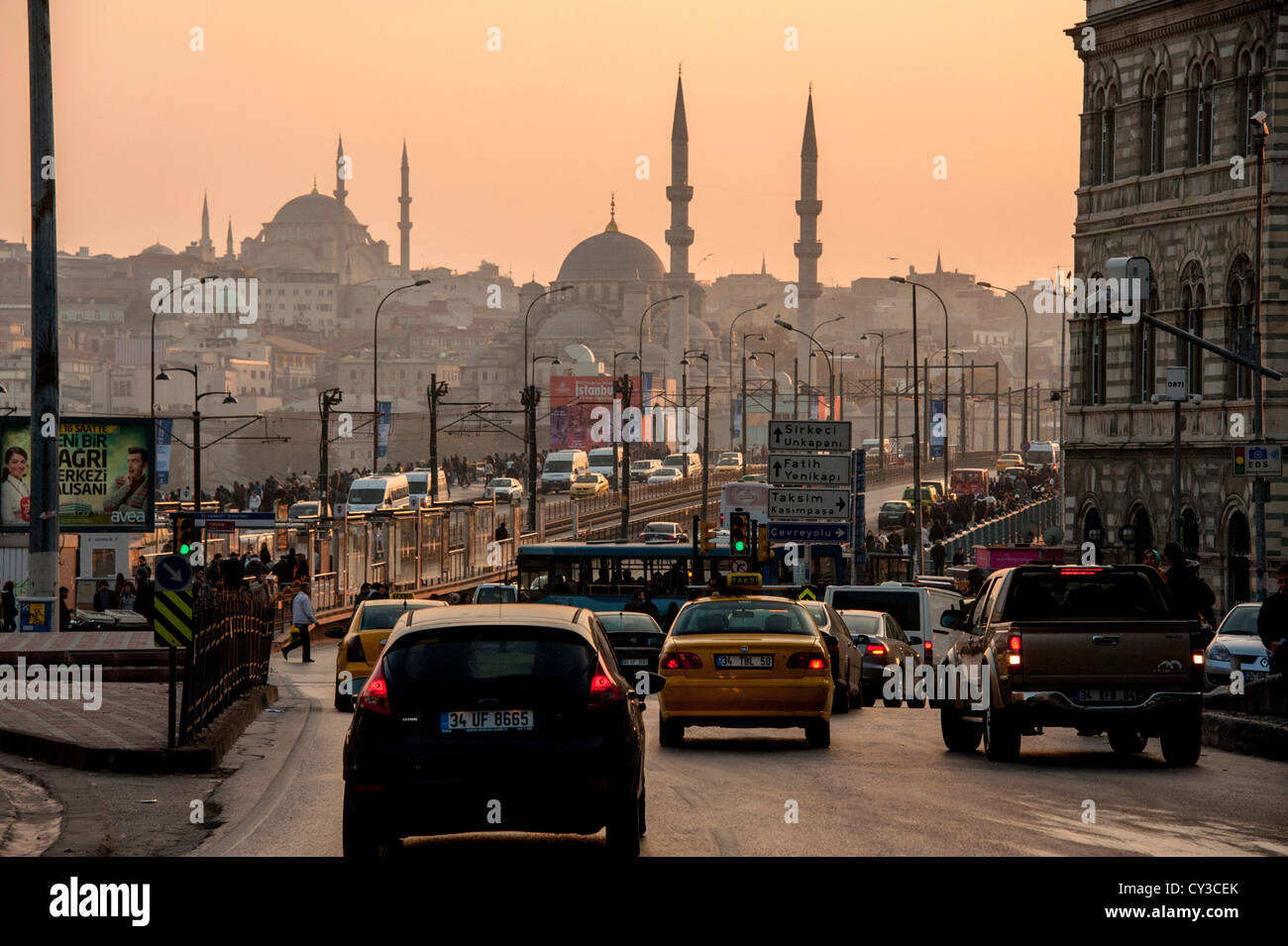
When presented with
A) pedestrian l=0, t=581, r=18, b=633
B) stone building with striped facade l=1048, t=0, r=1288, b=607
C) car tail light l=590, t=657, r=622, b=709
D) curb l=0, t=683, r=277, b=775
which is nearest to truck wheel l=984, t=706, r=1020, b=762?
curb l=0, t=683, r=277, b=775

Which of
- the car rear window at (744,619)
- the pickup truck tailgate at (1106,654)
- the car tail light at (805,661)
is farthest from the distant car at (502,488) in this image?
the pickup truck tailgate at (1106,654)

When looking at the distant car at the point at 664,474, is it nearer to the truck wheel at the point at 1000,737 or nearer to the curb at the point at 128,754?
the curb at the point at 128,754

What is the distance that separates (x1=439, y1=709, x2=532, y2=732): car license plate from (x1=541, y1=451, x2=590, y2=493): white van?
85.2 metres

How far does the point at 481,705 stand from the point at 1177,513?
102ft

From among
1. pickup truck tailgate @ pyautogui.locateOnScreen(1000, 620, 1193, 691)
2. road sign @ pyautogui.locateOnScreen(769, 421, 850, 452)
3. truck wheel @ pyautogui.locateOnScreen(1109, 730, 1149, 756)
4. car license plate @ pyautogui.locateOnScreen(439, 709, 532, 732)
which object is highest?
road sign @ pyautogui.locateOnScreen(769, 421, 850, 452)

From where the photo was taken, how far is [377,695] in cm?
1054

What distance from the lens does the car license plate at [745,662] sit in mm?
18297

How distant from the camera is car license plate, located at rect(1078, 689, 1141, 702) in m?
16.5

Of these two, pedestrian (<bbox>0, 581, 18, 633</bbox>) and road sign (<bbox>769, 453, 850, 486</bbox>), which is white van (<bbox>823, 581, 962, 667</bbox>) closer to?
road sign (<bbox>769, 453, 850, 486</bbox>)

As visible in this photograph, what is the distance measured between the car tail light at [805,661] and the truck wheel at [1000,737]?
5.42 feet

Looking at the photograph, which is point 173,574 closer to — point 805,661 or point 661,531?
point 805,661

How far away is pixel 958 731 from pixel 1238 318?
27.2 metres
